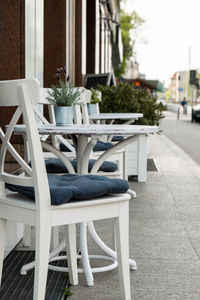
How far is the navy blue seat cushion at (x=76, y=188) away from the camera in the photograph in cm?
317

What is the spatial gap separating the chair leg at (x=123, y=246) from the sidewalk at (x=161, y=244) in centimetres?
19

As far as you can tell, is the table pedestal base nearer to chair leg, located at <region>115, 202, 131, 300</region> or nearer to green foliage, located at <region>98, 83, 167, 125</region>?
chair leg, located at <region>115, 202, 131, 300</region>

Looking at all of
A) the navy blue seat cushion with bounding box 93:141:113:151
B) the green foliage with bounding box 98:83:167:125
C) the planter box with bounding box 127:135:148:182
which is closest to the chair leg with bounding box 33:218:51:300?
the navy blue seat cushion with bounding box 93:141:113:151

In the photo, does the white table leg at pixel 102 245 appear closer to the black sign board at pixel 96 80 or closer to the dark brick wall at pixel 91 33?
the black sign board at pixel 96 80

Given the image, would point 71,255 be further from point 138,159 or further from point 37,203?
point 138,159

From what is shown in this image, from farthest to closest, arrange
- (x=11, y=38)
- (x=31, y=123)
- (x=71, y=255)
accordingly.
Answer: (x=11, y=38), (x=71, y=255), (x=31, y=123)

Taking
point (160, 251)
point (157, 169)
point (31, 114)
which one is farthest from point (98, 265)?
point (157, 169)

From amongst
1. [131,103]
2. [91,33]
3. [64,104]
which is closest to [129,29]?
[91,33]

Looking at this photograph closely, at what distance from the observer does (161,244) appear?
16.4ft

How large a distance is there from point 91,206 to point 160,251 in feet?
5.44

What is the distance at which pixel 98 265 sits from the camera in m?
4.35

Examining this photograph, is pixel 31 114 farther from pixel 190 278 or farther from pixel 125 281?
pixel 190 278

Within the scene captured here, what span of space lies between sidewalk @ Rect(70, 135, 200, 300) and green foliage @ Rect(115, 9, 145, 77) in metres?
53.4

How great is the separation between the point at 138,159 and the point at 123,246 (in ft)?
17.1
